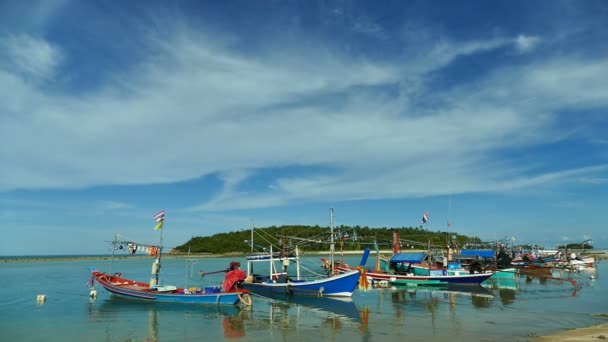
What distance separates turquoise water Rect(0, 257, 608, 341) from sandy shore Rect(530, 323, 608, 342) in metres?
1.06

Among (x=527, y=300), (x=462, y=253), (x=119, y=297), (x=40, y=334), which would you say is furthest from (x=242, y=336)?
(x=462, y=253)

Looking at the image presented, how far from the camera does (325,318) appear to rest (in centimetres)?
2766

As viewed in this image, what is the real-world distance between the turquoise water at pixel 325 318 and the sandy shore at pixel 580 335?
41.6 inches

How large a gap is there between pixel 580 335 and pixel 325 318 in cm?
1477

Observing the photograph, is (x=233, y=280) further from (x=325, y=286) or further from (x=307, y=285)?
(x=325, y=286)

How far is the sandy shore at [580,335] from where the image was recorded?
18.6 meters

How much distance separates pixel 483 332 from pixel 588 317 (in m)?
10.0

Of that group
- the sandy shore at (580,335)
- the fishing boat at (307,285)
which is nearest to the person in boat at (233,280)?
the fishing boat at (307,285)

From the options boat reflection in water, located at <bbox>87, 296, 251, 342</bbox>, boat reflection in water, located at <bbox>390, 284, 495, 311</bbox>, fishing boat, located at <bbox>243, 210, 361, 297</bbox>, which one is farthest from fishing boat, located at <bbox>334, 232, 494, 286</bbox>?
boat reflection in water, located at <bbox>87, 296, 251, 342</bbox>

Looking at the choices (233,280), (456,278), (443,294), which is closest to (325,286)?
(233,280)

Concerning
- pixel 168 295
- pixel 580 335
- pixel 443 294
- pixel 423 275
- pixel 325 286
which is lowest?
pixel 443 294

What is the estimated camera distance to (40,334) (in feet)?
80.2

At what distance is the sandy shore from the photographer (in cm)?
1862

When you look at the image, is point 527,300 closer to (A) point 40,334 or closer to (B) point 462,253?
(B) point 462,253
